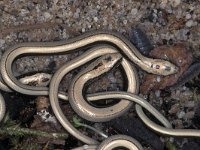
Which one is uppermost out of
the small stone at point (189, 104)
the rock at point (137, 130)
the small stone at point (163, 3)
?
the small stone at point (163, 3)

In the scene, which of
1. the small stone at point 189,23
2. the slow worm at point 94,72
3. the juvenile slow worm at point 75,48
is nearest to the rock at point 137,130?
the slow worm at point 94,72

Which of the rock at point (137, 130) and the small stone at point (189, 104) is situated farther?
the small stone at point (189, 104)

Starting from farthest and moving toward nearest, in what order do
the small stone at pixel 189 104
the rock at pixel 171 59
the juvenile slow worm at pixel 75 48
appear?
the small stone at pixel 189 104 < the rock at pixel 171 59 < the juvenile slow worm at pixel 75 48

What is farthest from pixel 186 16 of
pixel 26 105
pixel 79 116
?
pixel 26 105

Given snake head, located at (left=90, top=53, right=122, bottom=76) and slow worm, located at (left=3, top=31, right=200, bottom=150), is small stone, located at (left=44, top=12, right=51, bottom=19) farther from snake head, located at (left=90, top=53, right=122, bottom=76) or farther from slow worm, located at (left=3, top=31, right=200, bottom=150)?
snake head, located at (left=90, top=53, right=122, bottom=76)

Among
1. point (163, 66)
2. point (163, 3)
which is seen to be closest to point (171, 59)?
point (163, 66)

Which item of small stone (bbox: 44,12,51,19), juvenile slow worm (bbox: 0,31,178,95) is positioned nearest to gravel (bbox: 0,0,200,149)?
small stone (bbox: 44,12,51,19)

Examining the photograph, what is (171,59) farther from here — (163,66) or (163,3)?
(163,3)

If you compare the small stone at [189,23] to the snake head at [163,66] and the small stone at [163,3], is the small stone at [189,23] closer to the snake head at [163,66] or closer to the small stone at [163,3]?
the small stone at [163,3]
